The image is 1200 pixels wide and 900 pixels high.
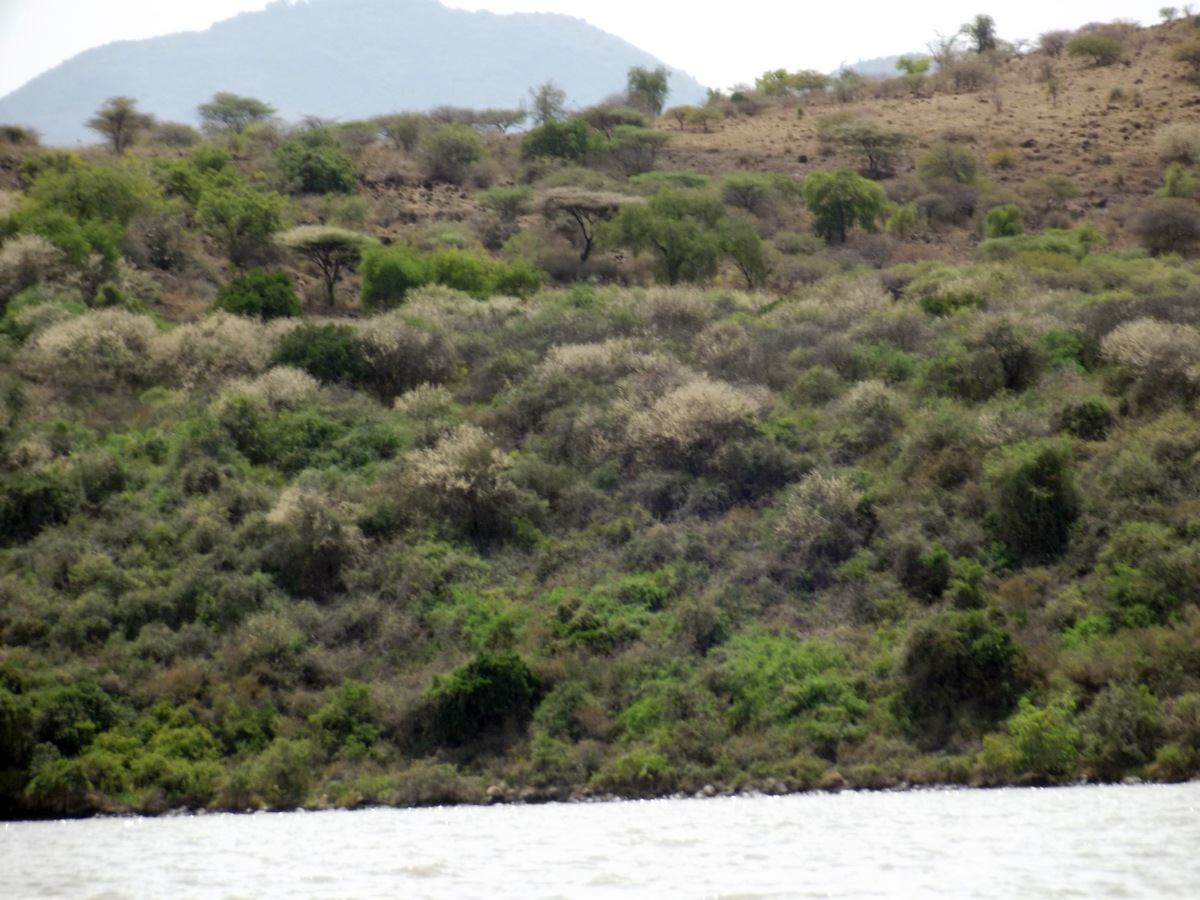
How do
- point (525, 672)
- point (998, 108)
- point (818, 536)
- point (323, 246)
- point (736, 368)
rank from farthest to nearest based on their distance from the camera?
point (998, 108) < point (323, 246) < point (736, 368) < point (818, 536) < point (525, 672)

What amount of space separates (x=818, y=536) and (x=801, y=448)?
4234 millimetres

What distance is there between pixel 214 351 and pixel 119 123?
38295 millimetres

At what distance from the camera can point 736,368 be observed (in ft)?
119

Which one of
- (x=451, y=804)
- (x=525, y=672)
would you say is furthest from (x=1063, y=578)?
(x=451, y=804)

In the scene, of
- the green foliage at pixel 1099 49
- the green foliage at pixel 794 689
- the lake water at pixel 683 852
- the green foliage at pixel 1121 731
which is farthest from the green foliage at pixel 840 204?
the lake water at pixel 683 852

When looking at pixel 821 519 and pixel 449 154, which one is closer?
pixel 821 519

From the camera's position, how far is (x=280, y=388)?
35.7 meters

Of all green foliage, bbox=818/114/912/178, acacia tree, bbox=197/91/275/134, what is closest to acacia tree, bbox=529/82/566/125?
acacia tree, bbox=197/91/275/134

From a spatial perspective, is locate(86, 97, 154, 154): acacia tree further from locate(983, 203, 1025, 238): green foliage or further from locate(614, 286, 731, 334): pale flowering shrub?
locate(983, 203, 1025, 238): green foliage

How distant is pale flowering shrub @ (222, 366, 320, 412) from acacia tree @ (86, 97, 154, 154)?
39493 millimetres

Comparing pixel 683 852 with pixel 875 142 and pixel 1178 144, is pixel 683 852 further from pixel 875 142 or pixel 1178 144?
pixel 875 142

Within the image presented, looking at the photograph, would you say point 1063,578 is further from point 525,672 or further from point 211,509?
point 211,509

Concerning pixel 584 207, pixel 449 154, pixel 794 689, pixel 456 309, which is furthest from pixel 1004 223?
pixel 794 689

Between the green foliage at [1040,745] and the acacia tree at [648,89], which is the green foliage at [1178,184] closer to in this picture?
the green foliage at [1040,745]
